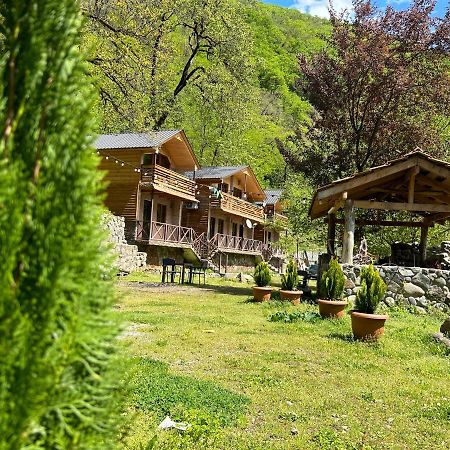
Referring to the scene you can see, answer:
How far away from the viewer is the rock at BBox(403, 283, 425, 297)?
12.3m

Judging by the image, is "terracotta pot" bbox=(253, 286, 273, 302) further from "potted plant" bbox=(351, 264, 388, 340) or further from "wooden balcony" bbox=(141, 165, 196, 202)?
"wooden balcony" bbox=(141, 165, 196, 202)

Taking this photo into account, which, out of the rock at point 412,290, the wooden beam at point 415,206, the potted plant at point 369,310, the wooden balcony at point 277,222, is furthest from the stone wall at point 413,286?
the wooden balcony at point 277,222

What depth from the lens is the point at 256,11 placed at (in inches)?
2689

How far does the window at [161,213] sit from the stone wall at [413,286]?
1851 centimetres

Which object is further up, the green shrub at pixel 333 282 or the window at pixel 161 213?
the window at pixel 161 213

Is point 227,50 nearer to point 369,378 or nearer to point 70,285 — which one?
point 369,378

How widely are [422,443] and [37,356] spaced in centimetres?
396

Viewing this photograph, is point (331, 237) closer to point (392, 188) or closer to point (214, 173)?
point (392, 188)

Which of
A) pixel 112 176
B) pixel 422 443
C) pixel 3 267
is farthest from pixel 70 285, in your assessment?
pixel 112 176

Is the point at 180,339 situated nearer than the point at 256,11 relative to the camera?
Yes

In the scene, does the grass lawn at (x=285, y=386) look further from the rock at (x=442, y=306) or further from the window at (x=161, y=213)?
the window at (x=161, y=213)

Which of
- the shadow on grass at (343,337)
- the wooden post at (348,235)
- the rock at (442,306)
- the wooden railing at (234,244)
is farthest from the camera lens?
the wooden railing at (234,244)

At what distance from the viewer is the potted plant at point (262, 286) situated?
42.6 feet

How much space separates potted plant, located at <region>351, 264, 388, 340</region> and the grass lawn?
0.28 meters
